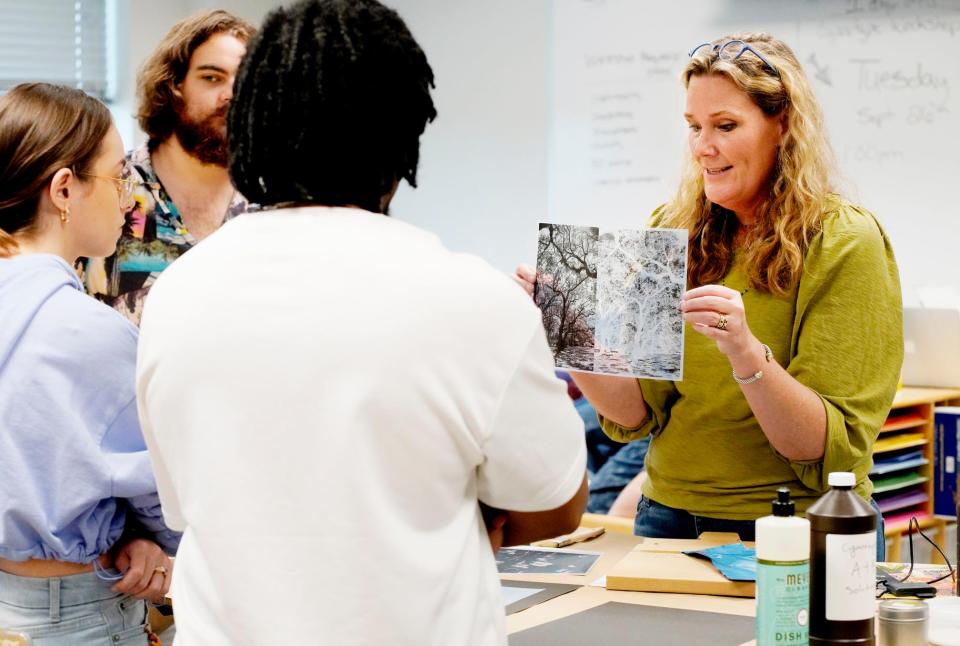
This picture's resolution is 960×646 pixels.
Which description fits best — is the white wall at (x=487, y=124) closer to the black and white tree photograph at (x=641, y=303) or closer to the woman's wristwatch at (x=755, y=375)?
the black and white tree photograph at (x=641, y=303)

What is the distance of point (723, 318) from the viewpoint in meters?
1.85

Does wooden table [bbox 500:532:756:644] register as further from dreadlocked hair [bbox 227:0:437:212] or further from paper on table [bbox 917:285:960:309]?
paper on table [bbox 917:285:960:309]

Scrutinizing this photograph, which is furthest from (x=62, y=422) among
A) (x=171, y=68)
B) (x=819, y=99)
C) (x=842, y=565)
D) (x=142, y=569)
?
(x=819, y=99)

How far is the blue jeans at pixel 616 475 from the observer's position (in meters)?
4.09

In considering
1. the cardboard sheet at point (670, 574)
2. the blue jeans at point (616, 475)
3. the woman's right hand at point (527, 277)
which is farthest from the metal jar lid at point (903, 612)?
the blue jeans at point (616, 475)

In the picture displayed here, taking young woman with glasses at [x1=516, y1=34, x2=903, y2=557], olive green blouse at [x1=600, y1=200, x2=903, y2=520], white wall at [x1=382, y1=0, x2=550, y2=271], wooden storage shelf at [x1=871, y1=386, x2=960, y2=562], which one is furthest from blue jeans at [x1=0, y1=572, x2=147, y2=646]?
white wall at [x1=382, y1=0, x2=550, y2=271]

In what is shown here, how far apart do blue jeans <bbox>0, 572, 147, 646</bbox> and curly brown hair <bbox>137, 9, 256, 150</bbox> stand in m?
1.44

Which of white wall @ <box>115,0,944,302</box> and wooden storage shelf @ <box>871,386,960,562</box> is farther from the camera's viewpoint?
white wall @ <box>115,0,944,302</box>

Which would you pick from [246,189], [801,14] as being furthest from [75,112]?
[801,14]

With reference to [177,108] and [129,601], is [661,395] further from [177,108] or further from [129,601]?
[177,108]

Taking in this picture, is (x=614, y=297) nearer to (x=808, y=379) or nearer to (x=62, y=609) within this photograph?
(x=808, y=379)

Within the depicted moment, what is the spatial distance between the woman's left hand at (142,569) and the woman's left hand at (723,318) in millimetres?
952

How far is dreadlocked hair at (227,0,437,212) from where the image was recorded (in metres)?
1.14

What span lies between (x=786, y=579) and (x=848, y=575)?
7 centimetres
